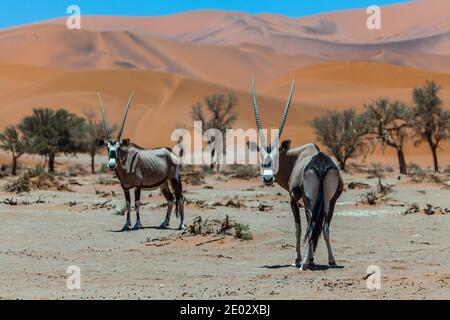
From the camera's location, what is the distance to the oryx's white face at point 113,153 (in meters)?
16.0

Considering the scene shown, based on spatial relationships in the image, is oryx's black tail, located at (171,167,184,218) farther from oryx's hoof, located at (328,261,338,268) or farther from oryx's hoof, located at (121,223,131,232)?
oryx's hoof, located at (328,261,338,268)

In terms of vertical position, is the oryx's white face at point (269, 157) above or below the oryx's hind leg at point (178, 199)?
above

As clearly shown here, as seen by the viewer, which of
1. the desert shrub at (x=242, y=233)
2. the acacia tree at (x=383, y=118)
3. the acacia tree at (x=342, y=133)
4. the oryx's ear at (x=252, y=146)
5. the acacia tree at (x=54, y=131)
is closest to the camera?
the oryx's ear at (x=252, y=146)

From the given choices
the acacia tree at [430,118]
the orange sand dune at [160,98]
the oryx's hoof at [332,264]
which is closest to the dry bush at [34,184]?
the oryx's hoof at [332,264]

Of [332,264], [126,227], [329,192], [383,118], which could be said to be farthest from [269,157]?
[383,118]

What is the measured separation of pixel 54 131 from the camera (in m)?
47.6

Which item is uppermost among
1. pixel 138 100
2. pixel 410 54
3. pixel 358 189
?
pixel 410 54

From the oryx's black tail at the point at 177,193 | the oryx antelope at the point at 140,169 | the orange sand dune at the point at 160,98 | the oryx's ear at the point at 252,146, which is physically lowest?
the oryx's black tail at the point at 177,193

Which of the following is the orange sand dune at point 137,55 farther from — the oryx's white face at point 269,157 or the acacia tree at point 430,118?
the oryx's white face at point 269,157

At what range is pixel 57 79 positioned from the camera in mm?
100375
